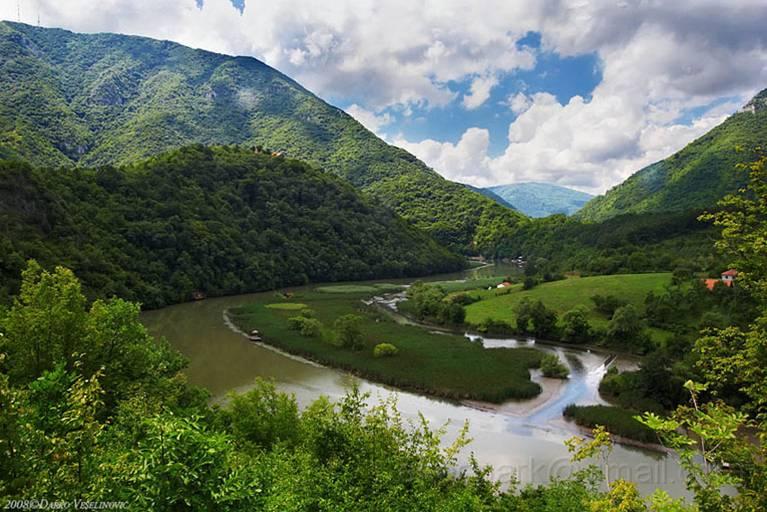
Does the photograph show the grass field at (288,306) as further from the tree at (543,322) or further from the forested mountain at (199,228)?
the tree at (543,322)

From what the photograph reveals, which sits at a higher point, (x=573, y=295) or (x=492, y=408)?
(x=573, y=295)

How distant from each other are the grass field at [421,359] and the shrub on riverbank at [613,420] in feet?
19.4

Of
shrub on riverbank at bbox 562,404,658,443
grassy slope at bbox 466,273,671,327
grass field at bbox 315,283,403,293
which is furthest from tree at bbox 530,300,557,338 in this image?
grass field at bbox 315,283,403,293

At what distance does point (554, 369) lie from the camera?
52906 millimetres

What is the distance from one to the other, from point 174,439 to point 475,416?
38.0 m

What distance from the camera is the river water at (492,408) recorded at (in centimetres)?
3245

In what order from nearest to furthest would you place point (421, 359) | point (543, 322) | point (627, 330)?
point (421, 359) → point (627, 330) → point (543, 322)

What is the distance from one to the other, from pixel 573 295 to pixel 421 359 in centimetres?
3809

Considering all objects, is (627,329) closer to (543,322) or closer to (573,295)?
(543,322)

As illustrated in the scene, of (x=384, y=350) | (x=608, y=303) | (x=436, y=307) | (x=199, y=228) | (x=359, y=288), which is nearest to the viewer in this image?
(x=384, y=350)

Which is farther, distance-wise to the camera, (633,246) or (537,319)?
(633,246)

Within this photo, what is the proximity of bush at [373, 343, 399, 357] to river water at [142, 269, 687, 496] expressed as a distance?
5452mm

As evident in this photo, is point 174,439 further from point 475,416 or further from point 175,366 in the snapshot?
point 475,416

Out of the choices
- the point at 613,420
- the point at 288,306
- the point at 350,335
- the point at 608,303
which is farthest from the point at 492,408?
the point at 288,306
